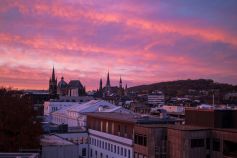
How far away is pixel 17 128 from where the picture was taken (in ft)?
148

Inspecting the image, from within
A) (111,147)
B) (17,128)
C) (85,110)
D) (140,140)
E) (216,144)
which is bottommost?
(111,147)

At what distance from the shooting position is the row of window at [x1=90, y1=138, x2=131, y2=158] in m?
51.8

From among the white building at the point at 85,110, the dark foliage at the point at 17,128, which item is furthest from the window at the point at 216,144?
the white building at the point at 85,110

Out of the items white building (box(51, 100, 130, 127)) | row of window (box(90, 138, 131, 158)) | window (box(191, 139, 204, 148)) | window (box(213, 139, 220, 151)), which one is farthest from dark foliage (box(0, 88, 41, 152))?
white building (box(51, 100, 130, 127))

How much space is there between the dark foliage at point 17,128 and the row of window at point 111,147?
476 inches

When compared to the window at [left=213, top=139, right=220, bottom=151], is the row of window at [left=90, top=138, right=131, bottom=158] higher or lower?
lower

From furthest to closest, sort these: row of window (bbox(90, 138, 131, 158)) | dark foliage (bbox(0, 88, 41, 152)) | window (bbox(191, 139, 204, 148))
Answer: row of window (bbox(90, 138, 131, 158)), dark foliage (bbox(0, 88, 41, 152)), window (bbox(191, 139, 204, 148))

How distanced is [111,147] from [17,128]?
1647cm

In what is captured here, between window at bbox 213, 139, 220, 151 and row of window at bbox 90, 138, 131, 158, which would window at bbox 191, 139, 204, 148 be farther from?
row of window at bbox 90, 138, 131, 158

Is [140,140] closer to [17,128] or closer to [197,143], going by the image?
[197,143]

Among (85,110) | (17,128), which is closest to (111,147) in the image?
(17,128)

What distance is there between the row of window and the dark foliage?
39.6 ft

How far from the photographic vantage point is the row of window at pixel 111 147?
51775mm

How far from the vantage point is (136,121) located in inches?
1939
